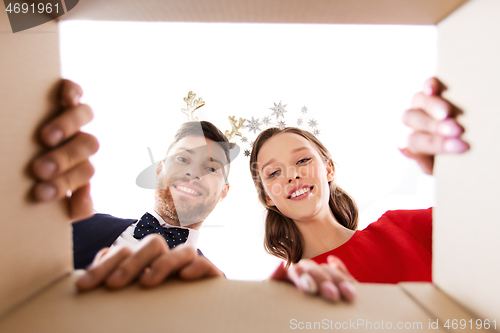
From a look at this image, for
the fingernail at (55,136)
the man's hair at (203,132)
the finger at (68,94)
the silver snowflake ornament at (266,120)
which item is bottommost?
the fingernail at (55,136)

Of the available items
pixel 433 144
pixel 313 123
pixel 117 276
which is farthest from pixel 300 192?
pixel 117 276

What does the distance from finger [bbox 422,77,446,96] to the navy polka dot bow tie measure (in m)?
0.98

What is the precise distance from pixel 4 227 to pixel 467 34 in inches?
20.8

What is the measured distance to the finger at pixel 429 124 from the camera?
0.31 meters

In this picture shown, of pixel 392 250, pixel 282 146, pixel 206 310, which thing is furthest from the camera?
pixel 282 146

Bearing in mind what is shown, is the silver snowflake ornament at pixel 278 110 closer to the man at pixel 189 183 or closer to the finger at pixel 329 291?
the man at pixel 189 183

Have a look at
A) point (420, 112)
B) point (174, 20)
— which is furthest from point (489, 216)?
point (174, 20)

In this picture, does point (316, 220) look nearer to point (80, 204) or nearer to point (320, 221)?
point (320, 221)

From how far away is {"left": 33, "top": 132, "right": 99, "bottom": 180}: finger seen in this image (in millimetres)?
314

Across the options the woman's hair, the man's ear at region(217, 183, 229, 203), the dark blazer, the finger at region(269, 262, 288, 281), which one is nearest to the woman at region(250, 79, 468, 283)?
the woman's hair

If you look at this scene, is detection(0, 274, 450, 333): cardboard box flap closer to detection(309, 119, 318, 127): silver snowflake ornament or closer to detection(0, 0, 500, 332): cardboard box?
detection(0, 0, 500, 332): cardboard box

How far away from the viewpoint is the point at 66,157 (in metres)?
0.35

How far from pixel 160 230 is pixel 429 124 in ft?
3.32

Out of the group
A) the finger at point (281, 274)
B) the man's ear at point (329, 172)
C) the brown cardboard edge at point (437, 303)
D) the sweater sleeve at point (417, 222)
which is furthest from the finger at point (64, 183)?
the sweater sleeve at point (417, 222)
